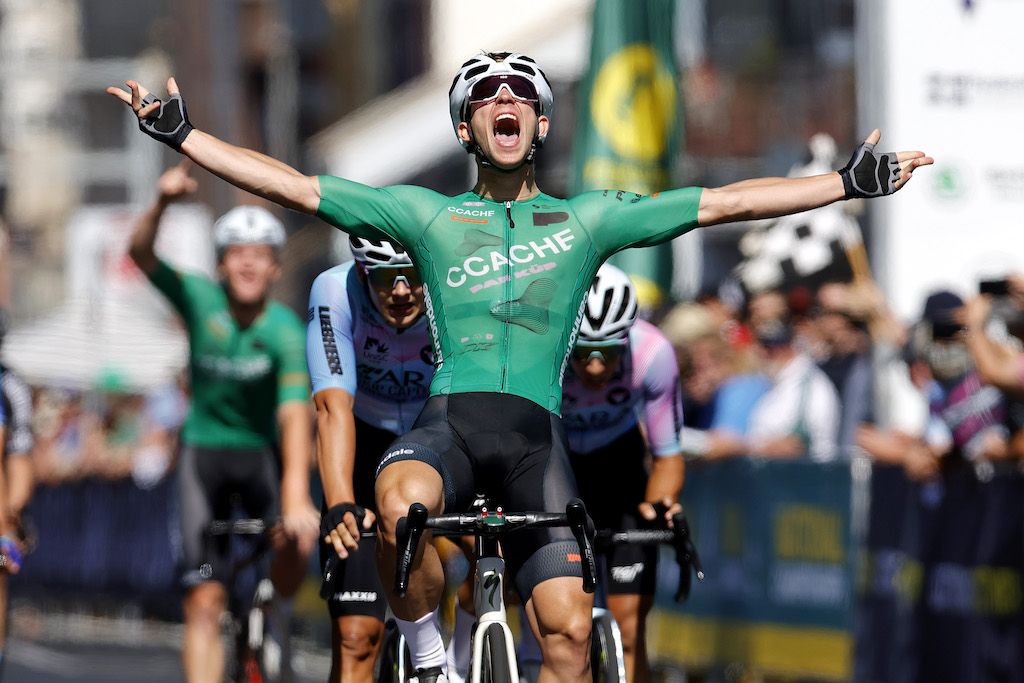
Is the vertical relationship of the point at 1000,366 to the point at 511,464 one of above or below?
above

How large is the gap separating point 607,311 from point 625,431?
1075 mm

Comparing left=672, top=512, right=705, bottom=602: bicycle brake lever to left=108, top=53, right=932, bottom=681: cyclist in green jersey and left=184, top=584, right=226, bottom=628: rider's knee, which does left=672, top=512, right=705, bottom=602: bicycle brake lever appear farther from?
left=184, top=584, right=226, bottom=628: rider's knee

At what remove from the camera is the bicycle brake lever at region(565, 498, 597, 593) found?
6.82m

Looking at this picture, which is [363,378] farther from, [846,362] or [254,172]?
[846,362]

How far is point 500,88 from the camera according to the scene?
7473 mm

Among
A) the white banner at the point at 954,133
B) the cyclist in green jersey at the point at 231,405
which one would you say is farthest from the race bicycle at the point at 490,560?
the white banner at the point at 954,133

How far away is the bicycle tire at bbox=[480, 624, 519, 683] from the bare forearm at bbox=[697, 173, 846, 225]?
5.18 ft

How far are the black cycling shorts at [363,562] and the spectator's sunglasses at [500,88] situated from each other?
220 centimetres

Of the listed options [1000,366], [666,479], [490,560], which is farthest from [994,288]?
[490,560]

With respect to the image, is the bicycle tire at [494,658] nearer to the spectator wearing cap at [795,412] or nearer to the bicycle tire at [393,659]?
the bicycle tire at [393,659]

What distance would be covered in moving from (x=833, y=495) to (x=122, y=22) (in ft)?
120

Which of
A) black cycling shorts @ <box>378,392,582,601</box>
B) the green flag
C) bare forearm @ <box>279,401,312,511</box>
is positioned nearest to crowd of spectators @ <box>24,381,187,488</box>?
the green flag

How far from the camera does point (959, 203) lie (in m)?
12.1

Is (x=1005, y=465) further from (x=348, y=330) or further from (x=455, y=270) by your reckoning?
(x=455, y=270)
